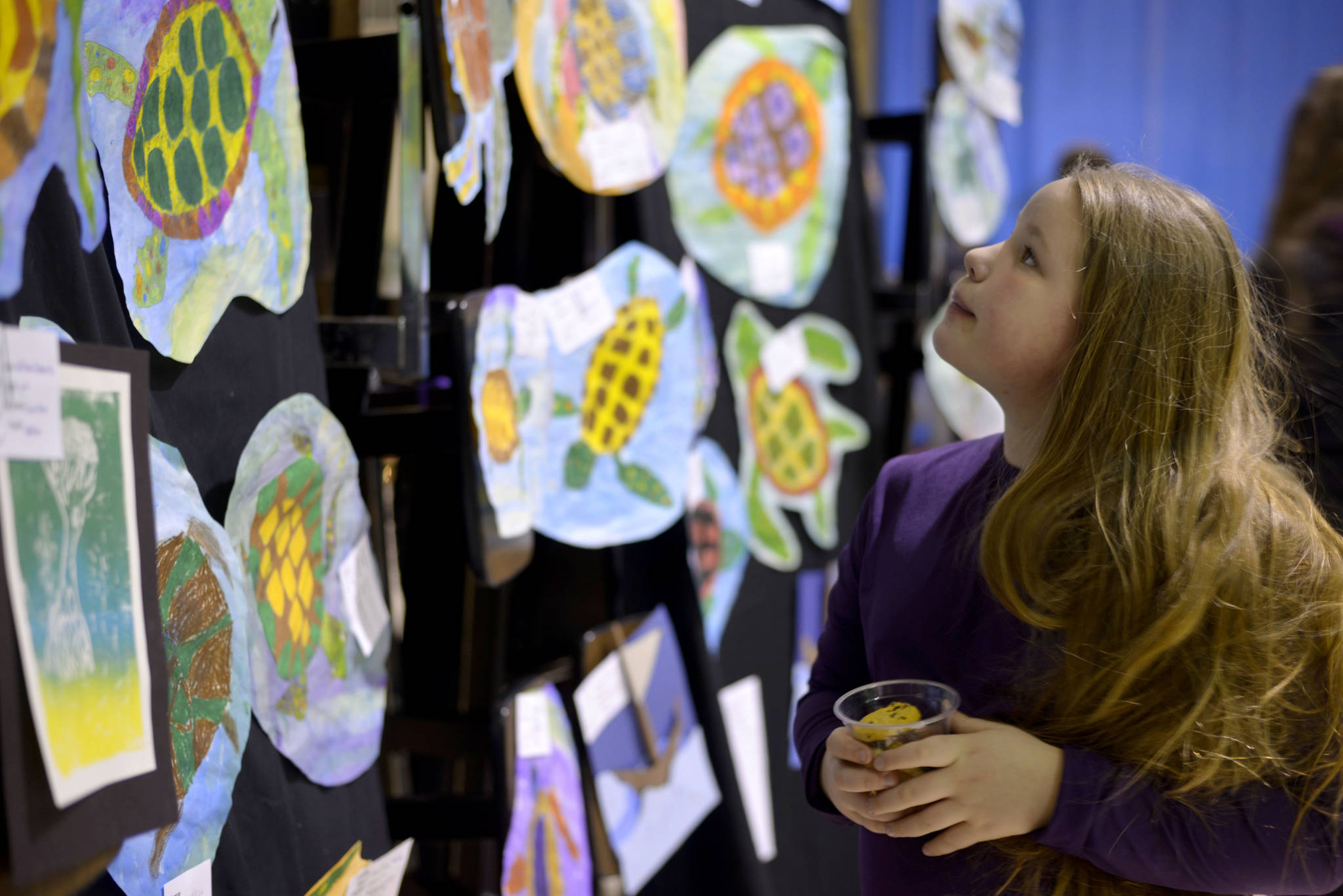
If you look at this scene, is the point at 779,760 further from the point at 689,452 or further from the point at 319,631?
the point at 319,631

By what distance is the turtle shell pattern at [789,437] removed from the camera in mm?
1927

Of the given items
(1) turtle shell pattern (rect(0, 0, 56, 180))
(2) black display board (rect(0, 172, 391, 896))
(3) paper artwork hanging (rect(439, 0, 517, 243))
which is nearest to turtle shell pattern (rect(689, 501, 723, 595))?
(3) paper artwork hanging (rect(439, 0, 517, 243))

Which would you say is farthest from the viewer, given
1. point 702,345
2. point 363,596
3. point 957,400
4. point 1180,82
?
point 1180,82

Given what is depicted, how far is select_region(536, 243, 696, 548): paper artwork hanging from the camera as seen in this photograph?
1.48 meters

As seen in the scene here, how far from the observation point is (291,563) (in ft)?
3.43

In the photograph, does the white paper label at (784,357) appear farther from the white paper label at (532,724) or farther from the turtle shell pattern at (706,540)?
the white paper label at (532,724)

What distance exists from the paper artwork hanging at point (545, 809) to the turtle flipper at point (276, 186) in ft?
2.07

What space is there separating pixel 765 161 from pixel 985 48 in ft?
3.39

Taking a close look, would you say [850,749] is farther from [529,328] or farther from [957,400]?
[957,400]

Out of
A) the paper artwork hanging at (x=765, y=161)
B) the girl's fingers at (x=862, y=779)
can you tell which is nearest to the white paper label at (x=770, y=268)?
the paper artwork hanging at (x=765, y=161)

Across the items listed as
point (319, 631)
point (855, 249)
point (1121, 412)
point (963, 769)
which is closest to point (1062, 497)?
point (1121, 412)

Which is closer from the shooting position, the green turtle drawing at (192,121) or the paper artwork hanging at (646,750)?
the green turtle drawing at (192,121)

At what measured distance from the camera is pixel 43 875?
24.2 inches

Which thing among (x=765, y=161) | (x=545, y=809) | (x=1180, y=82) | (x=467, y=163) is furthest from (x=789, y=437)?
(x=1180, y=82)
